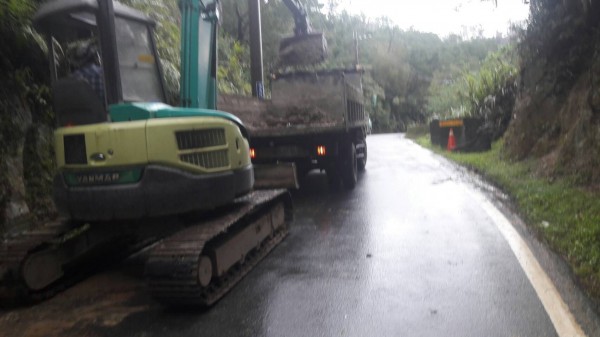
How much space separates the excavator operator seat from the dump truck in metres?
4.54

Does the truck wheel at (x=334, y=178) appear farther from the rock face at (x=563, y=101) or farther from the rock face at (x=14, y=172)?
the rock face at (x=14, y=172)

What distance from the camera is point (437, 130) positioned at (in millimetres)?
21641

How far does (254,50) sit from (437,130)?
29.5 ft

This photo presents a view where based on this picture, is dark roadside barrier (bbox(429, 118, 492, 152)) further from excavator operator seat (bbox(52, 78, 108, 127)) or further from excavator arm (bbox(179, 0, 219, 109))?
excavator operator seat (bbox(52, 78, 108, 127))

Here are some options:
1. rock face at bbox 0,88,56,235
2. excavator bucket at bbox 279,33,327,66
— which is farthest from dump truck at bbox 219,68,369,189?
rock face at bbox 0,88,56,235

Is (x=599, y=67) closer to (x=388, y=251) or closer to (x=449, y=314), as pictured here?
(x=388, y=251)

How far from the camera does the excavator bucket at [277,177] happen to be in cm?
884

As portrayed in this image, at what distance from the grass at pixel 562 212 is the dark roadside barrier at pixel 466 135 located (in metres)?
5.28

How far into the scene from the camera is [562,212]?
7434 millimetres

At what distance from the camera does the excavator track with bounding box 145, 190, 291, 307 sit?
459 cm

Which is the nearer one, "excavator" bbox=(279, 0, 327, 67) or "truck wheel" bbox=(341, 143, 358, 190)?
"truck wheel" bbox=(341, 143, 358, 190)

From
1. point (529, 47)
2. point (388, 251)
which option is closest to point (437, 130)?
point (529, 47)

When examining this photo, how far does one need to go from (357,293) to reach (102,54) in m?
3.00

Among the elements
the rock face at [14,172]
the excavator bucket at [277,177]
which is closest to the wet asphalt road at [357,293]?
the excavator bucket at [277,177]
